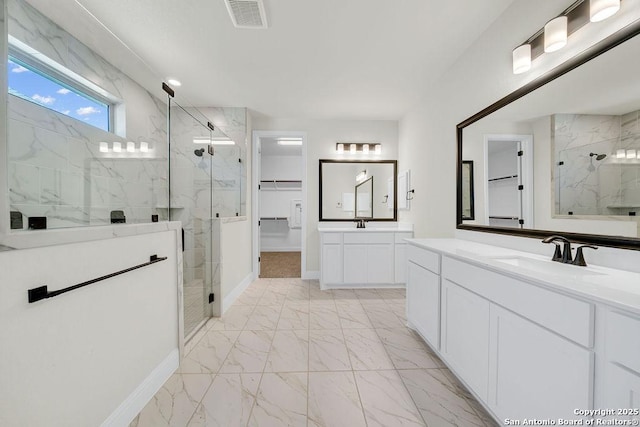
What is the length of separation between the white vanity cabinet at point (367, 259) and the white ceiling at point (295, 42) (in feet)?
6.06

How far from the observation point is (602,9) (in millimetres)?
1129

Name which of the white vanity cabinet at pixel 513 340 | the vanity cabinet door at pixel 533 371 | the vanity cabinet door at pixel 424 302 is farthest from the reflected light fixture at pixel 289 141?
the vanity cabinet door at pixel 533 371

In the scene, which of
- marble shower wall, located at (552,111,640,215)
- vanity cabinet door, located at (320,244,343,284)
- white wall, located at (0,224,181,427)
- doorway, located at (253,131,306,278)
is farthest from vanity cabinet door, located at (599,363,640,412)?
doorway, located at (253,131,306,278)

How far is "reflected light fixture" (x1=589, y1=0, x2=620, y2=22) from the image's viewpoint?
1.10 metres

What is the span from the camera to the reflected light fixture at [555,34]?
1.30m

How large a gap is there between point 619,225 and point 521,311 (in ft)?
2.07

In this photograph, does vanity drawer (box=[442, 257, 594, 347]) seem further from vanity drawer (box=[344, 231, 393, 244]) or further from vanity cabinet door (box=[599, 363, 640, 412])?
vanity drawer (box=[344, 231, 393, 244])

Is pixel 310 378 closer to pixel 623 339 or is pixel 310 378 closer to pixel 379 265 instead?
pixel 623 339

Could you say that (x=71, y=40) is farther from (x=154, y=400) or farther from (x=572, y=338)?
(x=572, y=338)

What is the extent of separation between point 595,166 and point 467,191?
37.4 inches

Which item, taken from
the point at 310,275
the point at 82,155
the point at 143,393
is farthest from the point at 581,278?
the point at 82,155

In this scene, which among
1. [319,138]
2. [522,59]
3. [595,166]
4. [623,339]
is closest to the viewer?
[623,339]

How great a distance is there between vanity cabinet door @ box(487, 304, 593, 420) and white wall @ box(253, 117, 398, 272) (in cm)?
291

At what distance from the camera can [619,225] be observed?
3.66 feet
